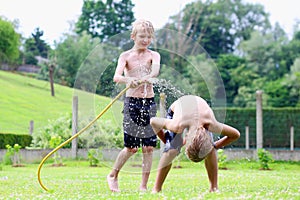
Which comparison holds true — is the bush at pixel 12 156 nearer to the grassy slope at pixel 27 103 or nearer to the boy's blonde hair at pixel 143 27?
the grassy slope at pixel 27 103

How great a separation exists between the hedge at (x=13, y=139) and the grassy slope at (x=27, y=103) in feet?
11.8

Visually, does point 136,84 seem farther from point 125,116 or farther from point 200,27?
point 200,27

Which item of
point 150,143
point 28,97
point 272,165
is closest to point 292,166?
point 272,165

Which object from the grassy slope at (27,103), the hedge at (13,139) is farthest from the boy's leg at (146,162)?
the grassy slope at (27,103)

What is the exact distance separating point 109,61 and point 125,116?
2.47 feet

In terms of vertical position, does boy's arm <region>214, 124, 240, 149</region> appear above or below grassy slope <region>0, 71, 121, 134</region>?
below

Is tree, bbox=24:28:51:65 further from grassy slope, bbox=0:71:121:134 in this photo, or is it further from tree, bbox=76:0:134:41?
grassy slope, bbox=0:71:121:134

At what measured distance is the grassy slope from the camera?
3067 centimetres

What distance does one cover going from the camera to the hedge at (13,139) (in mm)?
18406

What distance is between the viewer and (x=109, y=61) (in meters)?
7.23

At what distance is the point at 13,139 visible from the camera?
1902cm

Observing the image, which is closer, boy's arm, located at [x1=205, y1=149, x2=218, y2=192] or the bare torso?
boy's arm, located at [x1=205, y1=149, x2=218, y2=192]

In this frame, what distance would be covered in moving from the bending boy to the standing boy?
478mm

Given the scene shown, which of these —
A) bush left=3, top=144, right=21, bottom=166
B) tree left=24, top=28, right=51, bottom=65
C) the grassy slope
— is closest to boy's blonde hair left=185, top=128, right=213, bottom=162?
bush left=3, top=144, right=21, bottom=166
